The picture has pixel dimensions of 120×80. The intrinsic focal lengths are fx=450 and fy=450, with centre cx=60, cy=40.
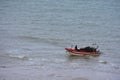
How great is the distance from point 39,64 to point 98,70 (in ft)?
20.3

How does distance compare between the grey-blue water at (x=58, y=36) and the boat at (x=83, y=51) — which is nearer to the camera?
the grey-blue water at (x=58, y=36)

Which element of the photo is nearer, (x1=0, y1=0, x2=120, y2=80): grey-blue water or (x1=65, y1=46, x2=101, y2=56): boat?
(x1=0, y1=0, x2=120, y2=80): grey-blue water

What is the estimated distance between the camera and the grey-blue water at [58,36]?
154 ft

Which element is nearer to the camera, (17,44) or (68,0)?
(17,44)

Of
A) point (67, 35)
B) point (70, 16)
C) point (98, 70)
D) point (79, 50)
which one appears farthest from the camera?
point (70, 16)

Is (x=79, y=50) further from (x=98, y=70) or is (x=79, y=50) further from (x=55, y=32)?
(x=55, y=32)

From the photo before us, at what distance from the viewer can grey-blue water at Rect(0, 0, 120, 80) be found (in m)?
46.8

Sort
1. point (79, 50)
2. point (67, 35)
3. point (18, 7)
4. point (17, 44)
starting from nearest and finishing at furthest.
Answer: point (79, 50), point (17, 44), point (67, 35), point (18, 7)

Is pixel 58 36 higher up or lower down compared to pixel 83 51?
higher up

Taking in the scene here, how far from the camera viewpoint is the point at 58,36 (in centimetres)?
6116

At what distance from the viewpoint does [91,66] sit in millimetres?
47250

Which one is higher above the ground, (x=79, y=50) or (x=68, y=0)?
(x=68, y=0)

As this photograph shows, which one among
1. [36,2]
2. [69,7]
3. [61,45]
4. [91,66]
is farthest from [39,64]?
[36,2]

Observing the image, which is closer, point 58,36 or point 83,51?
point 83,51
